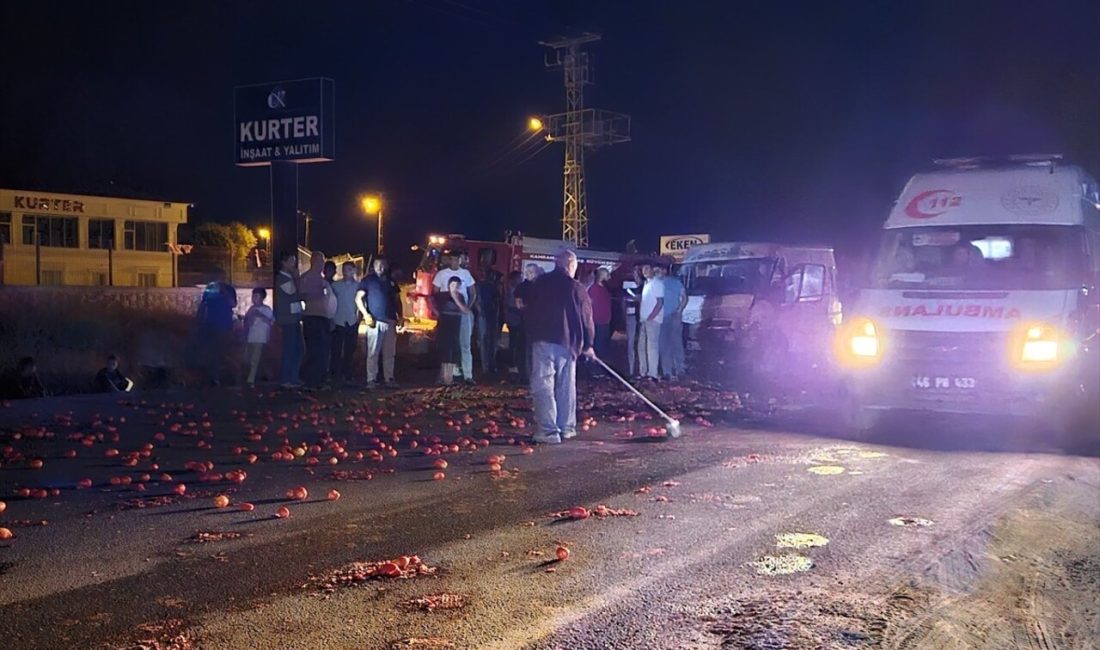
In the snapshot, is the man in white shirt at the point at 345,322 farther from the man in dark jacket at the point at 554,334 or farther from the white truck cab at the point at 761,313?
the white truck cab at the point at 761,313

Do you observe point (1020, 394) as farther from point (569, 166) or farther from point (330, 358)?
point (569, 166)

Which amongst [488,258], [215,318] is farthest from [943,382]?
[488,258]

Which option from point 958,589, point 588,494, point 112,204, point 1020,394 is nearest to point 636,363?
point 1020,394

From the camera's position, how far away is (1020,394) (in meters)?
9.99

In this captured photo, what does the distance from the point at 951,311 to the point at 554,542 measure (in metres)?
6.11

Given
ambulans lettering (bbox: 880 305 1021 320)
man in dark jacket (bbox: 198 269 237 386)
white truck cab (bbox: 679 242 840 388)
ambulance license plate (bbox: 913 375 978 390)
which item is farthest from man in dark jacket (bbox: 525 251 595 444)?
white truck cab (bbox: 679 242 840 388)

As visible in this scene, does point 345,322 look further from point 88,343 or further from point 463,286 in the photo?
point 88,343

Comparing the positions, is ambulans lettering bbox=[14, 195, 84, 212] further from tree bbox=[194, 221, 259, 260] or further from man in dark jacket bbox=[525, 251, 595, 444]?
man in dark jacket bbox=[525, 251, 595, 444]

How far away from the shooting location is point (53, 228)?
3859 centimetres

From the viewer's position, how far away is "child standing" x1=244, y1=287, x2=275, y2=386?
14211mm

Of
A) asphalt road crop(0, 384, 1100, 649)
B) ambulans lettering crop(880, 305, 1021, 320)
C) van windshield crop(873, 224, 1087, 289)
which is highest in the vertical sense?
van windshield crop(873, 224, 1087, 289)

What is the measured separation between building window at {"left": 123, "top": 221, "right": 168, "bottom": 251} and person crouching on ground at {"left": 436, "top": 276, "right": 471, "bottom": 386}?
30.0m

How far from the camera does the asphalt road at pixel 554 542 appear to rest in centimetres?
485

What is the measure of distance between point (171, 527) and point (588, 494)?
3.15 meters
